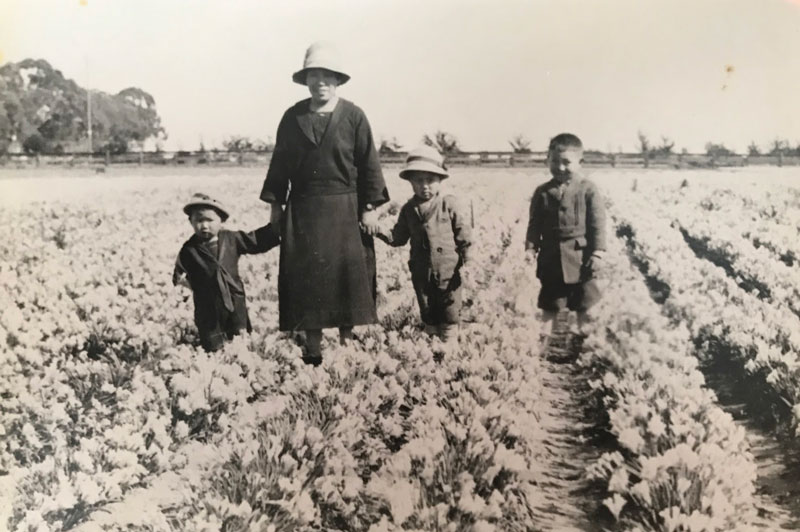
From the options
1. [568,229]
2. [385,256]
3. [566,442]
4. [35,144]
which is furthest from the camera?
[35,144]

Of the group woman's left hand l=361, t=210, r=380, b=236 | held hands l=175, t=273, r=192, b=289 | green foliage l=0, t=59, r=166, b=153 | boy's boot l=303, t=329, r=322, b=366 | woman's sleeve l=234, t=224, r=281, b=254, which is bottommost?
boy's boot l=303, t=329, r=322, b=366

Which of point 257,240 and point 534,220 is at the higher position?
point 534,220

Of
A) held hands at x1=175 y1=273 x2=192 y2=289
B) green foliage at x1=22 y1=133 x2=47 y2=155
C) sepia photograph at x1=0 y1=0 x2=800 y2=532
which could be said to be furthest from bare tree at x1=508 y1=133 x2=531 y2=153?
green foliage at x1=22 y1=133 x2=47 y2=155

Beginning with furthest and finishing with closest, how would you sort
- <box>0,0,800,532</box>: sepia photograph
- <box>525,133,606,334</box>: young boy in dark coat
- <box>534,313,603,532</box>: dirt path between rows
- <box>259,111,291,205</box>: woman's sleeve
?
<box>259,111,291,205</box>: woman's sleeve
<box>525,133,606,334</box>: young boy in dark coat
<box>0,0,800,532</box>: sepia photograph
<box>534,313,603,532</box>: dirt path between rows

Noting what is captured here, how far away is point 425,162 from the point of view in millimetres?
3098

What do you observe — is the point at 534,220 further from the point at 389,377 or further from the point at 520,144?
the point at 389,377

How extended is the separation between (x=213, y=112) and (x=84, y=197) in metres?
0.80

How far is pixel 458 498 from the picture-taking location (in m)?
2.80

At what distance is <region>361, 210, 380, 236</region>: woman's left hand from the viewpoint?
3129mm

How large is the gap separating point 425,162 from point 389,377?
40.0 inches

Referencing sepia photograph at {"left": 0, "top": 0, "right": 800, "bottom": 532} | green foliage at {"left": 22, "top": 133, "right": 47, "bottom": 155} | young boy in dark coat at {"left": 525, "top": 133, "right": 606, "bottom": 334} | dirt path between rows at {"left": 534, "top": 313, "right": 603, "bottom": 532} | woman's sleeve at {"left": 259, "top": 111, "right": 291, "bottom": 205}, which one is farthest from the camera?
green foliage at {"left": 22, "top": 133, "right": 47, "bottom": 155}

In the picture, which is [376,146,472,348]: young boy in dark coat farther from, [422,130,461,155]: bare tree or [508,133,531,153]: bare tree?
[508,133,531,153]: bare tree

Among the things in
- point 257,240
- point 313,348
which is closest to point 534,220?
point 313,348

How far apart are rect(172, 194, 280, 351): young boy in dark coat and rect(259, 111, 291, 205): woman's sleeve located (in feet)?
0.52
